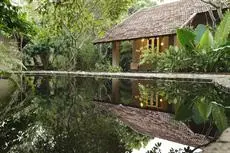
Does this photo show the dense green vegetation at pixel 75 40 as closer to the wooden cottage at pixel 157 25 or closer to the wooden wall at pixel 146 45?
the wooden cottage at pixel 157 25

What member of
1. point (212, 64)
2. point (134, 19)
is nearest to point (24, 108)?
point (212, 64)

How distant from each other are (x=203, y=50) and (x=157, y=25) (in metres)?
8.38

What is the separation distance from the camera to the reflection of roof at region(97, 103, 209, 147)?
4328mm

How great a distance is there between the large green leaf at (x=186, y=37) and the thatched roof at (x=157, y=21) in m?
4.94

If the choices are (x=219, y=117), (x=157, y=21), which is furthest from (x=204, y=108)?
(x=157, y=21)

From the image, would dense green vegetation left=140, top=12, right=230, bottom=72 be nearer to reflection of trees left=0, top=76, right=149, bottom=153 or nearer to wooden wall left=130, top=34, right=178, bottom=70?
wooden wall left=130, top=34, right=178, bottom=70

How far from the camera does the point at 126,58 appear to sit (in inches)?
1138

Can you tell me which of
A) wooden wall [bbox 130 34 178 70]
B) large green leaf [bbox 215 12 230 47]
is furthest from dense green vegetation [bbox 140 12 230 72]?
wooden wall [bbox 130 34 178 70]

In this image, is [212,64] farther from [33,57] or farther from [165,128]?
[33,57]

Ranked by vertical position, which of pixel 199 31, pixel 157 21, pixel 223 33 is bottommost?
pixel 223 33

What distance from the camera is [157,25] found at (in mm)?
23031

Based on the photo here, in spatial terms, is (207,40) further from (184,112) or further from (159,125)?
(159,125)

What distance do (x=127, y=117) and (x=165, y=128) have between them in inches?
45.6

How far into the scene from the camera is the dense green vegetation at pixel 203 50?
47.6 ft
